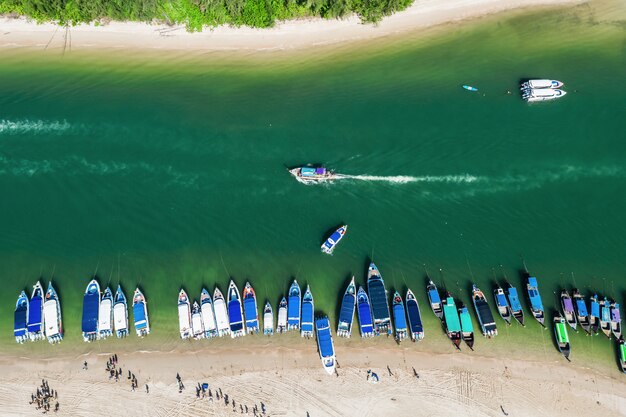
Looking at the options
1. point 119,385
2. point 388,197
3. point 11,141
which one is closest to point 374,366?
point 388,197

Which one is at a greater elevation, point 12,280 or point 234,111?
point 234,111

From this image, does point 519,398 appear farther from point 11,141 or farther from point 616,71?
point 11,141

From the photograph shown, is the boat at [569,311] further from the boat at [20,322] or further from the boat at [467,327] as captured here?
the boat at [20,322]

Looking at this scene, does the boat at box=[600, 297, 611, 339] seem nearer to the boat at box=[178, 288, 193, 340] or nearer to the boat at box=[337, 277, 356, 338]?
the boat at box=[337, 277, 356, 338]

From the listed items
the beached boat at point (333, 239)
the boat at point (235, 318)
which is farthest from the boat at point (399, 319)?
the boat at point (235, 318)

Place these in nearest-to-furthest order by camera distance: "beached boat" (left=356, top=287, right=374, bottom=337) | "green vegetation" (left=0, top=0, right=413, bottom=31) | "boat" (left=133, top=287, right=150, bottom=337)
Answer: "beached boat" (left=356, top=287, right=374, bottom=337)
"boat" (left=133, top=287, right=150, bottom=337)
"green vegetation" (left=0, top=0, right=413, bottom=31)

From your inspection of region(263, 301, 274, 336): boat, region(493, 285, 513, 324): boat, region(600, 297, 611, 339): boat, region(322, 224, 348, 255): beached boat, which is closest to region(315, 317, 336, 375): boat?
region(263, 301, 274, 336): boat

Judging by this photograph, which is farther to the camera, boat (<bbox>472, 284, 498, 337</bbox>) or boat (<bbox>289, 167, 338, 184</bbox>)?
boat (<bbox>289, 167, 338, 184</bbox>)
